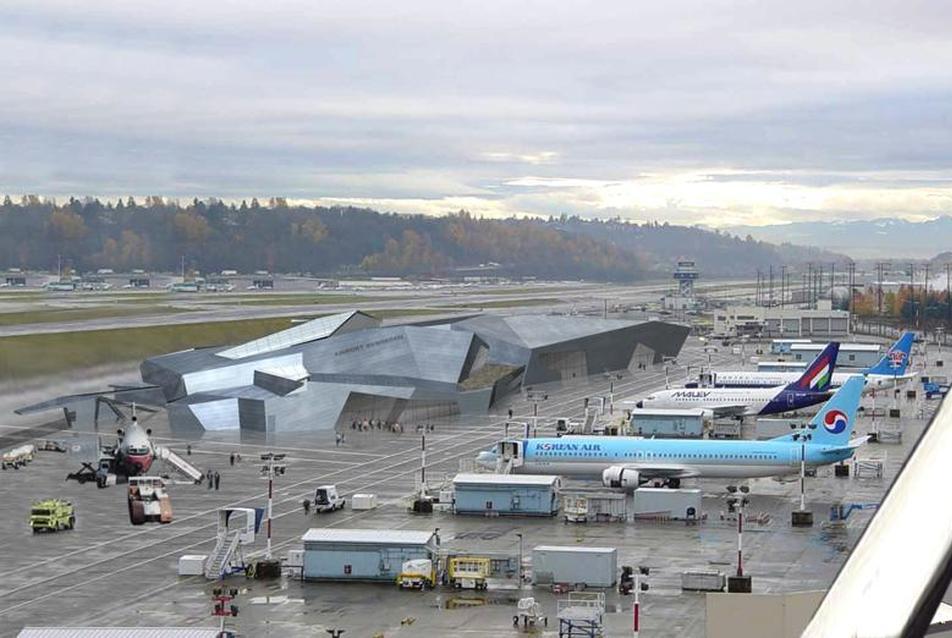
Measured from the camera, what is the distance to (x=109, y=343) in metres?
108

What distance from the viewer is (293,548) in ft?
156

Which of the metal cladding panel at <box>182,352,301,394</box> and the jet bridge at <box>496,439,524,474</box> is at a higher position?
the metal cladding panel at <box>182,352,301,394</box>

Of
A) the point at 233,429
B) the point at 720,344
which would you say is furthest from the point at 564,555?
the point at 720,344

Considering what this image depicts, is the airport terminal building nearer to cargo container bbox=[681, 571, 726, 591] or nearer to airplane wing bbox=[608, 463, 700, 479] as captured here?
airplane wing bbox=[608, 463, 700, 479]

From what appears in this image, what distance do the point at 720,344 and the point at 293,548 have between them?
120m

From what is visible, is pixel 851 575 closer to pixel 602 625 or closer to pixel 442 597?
pixel 602 625

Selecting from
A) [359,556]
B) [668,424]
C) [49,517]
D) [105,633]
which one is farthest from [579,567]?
[668,424]

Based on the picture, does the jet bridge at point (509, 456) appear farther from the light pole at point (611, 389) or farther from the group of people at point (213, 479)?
the light pole at point (611, 389)

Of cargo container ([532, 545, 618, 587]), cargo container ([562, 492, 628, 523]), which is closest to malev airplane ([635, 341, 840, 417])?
cargo container ([562, 492, 628, 523])

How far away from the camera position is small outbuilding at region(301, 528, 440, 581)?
140ft

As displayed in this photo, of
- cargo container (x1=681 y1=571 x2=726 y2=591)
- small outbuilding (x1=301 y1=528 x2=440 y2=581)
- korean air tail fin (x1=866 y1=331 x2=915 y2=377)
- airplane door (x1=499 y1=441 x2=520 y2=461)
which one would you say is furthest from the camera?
korean air tail fin (x1=866 y1=331 x2=915 y2=377)

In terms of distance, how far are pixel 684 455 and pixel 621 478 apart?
9.53 feet

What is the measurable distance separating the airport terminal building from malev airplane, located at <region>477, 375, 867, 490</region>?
2577cm

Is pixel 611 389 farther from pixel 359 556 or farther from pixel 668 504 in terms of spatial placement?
pixel 359 556
